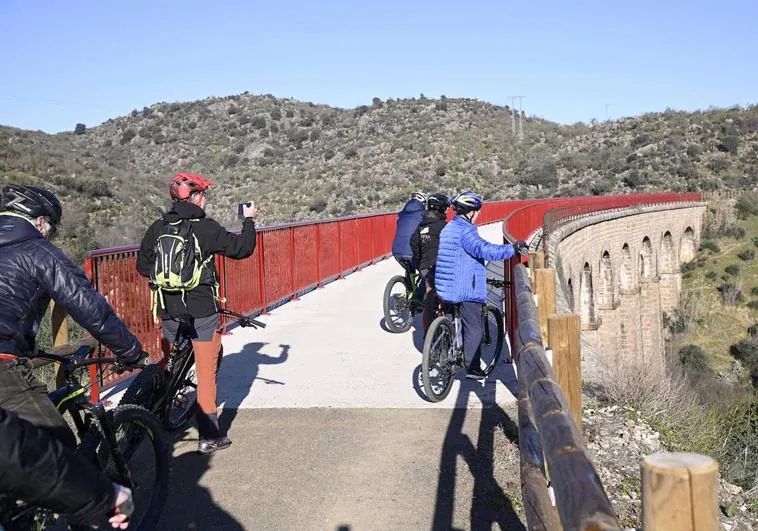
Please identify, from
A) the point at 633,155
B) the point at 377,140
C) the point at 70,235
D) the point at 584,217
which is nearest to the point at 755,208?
the point at 633,155

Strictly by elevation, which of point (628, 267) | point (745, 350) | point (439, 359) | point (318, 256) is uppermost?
point (318, 256)

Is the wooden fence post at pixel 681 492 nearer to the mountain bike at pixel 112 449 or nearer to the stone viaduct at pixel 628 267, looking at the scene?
the mountain bike at pixel 112 449

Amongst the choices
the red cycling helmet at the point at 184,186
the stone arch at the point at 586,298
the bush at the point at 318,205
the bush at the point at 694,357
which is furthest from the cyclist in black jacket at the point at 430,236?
the bush at the point at 318,205

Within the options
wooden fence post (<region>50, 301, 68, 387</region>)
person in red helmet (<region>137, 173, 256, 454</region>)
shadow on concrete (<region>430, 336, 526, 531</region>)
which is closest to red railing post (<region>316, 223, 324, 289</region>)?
shadow on concrete (<region>430, 336, 526, 531</region>)

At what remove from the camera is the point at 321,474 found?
5.25 m

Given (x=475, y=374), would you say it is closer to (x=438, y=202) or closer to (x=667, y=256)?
(x=438, y=202)

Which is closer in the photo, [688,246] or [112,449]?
[112,449]

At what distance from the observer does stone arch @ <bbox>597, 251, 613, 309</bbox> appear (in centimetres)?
3725

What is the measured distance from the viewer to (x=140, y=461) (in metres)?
4.39

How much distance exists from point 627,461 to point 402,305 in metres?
5.27

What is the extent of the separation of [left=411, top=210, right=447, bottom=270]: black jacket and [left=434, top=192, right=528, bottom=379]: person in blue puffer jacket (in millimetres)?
2003

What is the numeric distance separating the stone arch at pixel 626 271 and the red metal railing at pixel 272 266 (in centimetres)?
2242

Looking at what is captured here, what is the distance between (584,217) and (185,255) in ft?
92.0

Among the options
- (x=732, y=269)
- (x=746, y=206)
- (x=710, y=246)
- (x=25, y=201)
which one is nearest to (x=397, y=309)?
(x=25, y=201)
